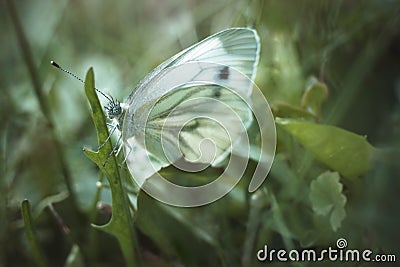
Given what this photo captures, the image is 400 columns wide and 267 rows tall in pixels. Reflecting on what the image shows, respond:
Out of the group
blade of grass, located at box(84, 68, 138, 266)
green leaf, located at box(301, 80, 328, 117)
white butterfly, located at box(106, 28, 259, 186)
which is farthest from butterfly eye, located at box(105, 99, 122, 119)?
green leaf, located at box(301, 80, 328, 117)

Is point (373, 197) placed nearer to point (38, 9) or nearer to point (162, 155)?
point (162, 155)

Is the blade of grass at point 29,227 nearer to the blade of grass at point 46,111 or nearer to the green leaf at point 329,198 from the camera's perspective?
the blade of grass at point 46,111

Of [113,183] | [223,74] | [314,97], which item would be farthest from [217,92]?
[113,183]

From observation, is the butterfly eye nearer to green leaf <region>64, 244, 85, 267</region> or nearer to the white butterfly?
the white butterfly

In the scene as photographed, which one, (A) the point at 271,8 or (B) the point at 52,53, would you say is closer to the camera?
(A) the point at 271,8

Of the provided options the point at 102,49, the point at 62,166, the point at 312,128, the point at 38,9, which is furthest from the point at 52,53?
the point at 312,128

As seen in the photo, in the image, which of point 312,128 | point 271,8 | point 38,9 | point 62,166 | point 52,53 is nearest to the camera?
point 312,128

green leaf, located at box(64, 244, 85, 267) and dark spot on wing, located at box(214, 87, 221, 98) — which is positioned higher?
dark spot on wing, located at box(214, 87, 221, 98)
